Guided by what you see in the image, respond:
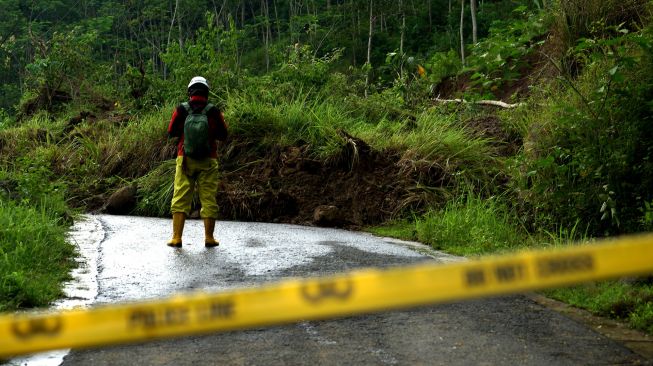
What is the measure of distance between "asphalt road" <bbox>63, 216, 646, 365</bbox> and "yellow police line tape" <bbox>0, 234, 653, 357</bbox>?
7.52ft

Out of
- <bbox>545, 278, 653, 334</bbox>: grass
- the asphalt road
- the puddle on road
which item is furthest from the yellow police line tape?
<bbox>545, 278, 653, 334</bbox>: grass

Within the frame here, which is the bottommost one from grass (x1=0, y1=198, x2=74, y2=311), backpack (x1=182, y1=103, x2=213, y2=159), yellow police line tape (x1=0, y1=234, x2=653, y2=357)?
grass (x1=0, y1=198, x2=74, y2=311)

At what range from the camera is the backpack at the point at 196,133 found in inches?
365

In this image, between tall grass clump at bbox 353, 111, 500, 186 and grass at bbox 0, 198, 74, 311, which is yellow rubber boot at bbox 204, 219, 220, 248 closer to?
grass at bbox 0, 198, 74, 311

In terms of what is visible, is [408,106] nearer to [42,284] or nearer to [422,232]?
[422,232]

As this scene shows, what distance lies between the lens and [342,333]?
212 inches

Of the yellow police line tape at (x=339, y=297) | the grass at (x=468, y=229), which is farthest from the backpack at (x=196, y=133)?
the yellow police line tape at (x=339, y=297)

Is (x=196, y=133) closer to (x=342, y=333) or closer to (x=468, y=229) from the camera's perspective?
(x=468, y=229)

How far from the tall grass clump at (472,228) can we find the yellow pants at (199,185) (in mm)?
2659

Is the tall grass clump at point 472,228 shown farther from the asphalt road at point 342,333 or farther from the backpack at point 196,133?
the backpack at point 196,133

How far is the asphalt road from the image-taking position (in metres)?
4.82

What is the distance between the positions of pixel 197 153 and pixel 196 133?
9.9 inches

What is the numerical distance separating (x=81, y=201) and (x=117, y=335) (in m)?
13.0

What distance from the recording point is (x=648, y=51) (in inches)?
321
